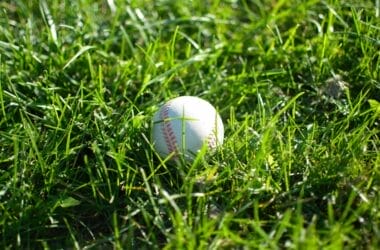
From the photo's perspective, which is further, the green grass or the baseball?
the baseball

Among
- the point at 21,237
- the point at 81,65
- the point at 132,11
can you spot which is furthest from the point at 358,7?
the point at 21,237

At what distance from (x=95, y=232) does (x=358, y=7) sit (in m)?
2.26

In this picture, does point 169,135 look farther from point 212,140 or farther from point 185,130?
point 212,140

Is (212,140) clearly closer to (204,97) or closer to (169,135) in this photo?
(169,135)

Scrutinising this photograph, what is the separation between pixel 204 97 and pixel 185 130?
69cm

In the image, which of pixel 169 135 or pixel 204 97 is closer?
pixel 169 135

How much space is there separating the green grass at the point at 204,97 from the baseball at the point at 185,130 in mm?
67

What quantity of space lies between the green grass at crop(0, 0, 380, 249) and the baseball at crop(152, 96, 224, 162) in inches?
2.6

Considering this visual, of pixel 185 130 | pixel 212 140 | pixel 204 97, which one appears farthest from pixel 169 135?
pixel 204 97

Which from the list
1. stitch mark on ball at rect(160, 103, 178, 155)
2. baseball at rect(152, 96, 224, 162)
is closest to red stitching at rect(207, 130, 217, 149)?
baseball at rect(152, 96, 224, 162)

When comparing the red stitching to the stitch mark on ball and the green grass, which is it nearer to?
the green grass

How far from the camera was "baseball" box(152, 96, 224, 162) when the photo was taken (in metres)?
3.10

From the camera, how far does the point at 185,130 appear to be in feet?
10.2

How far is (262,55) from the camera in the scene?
13.2 feet
